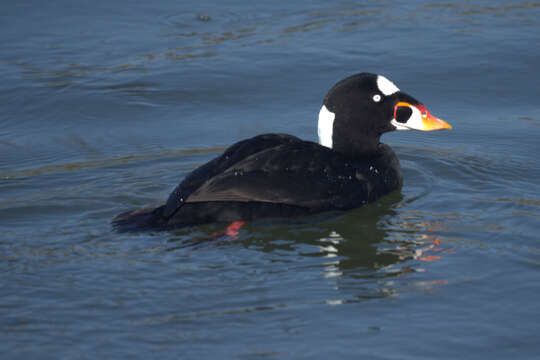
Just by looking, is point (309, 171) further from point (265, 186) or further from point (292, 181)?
point (265, 186)

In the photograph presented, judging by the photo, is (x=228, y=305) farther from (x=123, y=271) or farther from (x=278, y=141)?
(x=278, y=141)

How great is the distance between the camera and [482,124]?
6930mm

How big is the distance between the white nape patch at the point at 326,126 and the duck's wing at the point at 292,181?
1.10 feet

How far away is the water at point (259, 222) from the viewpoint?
3672mm

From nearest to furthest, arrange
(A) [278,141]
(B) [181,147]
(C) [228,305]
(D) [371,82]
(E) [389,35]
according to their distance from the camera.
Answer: (C) [228,305] → (A) [278,141] → (D) [371,82] → (B) [181,147] → (E) [389,35]

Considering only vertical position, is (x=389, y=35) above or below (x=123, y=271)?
above

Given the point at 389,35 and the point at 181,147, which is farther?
the point at 389,35

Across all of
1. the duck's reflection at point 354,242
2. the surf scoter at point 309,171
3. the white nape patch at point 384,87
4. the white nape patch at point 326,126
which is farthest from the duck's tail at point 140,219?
the white nape patch at point 384,87

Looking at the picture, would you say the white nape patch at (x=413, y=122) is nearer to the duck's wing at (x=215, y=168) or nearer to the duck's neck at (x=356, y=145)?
the duck's neck at (x=356, y=145)

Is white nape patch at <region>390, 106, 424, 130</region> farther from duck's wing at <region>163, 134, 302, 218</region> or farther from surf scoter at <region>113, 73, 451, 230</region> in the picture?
duck's wing at <region>163, 134, 302, 218</region>

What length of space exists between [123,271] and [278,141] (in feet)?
4.68

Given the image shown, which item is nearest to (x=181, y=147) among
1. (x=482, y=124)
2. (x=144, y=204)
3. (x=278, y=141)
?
(x=144, y=204)

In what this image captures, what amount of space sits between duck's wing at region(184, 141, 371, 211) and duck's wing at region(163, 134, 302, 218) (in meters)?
0.03

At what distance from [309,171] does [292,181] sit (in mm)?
148
